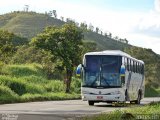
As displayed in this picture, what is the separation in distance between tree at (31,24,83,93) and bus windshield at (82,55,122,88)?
66.5ft

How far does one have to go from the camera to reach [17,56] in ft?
307

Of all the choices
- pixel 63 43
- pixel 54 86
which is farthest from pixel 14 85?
pixel 54 86

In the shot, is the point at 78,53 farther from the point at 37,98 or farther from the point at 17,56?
the point at 17,56

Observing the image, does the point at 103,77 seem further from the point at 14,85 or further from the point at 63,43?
the point at 63,43

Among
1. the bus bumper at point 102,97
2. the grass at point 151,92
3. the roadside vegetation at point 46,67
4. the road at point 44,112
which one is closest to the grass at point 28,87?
the roadside vegetation at point 46,67

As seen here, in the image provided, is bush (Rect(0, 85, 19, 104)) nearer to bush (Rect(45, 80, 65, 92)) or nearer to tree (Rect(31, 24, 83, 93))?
tree (Rect(31, 24, 83, 93))

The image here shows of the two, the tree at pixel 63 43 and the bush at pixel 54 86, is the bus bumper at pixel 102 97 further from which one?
the bush at pixel 54 86

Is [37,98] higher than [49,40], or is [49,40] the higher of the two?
[49,40]

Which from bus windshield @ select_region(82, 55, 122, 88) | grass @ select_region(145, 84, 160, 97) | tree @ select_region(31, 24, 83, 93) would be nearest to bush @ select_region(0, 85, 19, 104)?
bus windshield @ select_region(82, 55, 122, 88)

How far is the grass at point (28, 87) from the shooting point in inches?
1534

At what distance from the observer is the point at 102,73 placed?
105ft

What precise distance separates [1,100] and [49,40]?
1879 centimetres

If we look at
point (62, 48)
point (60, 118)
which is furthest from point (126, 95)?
point (62, 48)

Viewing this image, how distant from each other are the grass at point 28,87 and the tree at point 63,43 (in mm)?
3044
